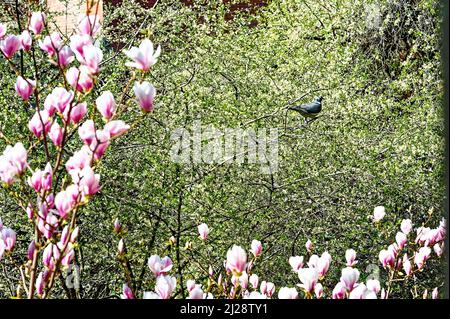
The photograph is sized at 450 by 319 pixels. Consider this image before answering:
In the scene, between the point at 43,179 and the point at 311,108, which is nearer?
the point at 43,179

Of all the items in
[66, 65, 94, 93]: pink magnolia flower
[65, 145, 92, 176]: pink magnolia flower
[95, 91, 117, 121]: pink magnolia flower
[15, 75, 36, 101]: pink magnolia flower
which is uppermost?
[15, 75, 36, 101]: pink magnolia flower

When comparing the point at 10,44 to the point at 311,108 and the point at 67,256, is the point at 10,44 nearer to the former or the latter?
the point at 67,256

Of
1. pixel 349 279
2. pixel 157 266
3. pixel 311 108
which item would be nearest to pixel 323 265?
pixel 349 279

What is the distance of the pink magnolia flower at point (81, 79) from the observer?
0.88 meters

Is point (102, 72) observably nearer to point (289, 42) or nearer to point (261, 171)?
point (261, 171)

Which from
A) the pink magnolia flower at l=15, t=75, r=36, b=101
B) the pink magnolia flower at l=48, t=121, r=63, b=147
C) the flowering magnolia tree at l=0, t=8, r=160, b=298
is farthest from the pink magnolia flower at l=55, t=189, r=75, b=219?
the pink magnolia flower at l=15, t=75, r=36, b=101

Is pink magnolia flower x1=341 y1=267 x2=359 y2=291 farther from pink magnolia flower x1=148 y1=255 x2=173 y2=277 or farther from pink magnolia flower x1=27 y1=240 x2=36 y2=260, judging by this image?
pink magnolia flower x1=27 y1=240 x2=36 y2=260

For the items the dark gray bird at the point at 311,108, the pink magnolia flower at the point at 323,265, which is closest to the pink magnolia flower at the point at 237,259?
the pink magnolia flower at the point at 323,265

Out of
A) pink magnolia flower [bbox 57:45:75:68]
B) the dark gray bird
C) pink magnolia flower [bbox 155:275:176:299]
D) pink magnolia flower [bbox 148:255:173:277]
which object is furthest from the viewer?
the dark gray bird

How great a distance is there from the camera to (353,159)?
260 cm

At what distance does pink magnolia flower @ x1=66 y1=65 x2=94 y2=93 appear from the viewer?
88 cm

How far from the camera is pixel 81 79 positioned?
899mm

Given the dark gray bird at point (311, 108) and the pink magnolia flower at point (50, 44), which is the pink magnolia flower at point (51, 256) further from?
the dark gray bird at point (311, 108)
